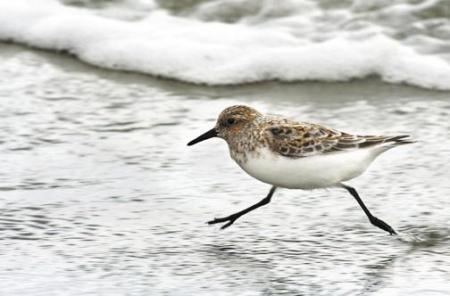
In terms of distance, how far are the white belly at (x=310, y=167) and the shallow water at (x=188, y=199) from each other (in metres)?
0.25

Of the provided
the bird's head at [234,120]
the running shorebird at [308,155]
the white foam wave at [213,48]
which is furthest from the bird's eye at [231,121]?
the white foam wave at [213,48]

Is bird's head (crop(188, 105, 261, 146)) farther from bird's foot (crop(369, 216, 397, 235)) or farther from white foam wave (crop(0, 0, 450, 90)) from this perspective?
white foam wave (crop(0, 0, 450, 90))

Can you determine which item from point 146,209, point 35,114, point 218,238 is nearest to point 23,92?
point 35,114

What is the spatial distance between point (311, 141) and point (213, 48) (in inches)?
121

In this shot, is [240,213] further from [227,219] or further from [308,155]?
[308,155]

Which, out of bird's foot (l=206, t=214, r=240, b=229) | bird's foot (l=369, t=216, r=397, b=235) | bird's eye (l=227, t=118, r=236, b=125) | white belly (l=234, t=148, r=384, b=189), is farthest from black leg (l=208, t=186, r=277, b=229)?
bird's foot (l=369, t=216, r=397, b=235)

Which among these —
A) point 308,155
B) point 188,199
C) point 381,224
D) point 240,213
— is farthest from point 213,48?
point 381,224

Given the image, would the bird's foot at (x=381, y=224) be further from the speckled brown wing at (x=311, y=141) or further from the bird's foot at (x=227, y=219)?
the bird's foot at (x=227, y=219)

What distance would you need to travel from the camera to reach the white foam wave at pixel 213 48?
23.6 ft

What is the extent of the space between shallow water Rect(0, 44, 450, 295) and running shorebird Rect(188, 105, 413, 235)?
9.4 inches

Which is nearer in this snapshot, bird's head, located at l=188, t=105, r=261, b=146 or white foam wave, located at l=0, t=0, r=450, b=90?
bird's head, located at l=188, t=105, r=261, b=146

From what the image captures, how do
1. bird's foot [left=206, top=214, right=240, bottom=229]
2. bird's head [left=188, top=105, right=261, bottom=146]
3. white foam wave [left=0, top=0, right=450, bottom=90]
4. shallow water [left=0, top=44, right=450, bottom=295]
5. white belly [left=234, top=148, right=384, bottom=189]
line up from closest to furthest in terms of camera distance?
shallow water [left=0, top=44, right=450, bottom=295] → white belly [left=234, top=148, right=384, bottom=189] → bird's foot [left=206, top=214, right=240, bottom=229] → bird's head [left=188, top=105, right=261, bottom=146] → white foam wave [left=0, top=0, right=450, bottom=90]

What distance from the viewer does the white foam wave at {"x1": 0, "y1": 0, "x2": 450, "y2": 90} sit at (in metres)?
7.21

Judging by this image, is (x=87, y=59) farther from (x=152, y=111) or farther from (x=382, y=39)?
(x=382, y=39)
